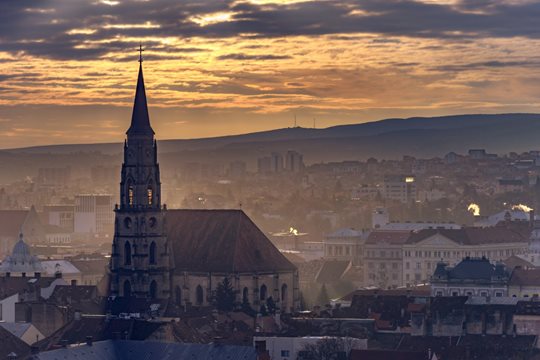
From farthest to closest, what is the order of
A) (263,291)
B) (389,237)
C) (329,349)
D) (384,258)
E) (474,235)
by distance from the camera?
(389,237) → (384,258) → (474,235) → (263,291) → (329,349)

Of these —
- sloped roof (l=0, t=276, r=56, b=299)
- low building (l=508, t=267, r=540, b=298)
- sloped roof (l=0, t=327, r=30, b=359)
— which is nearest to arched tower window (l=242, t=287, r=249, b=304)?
Answer: sloped roof (l=0, t=276, r=56, b=299)

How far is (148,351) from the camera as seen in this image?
9744cm

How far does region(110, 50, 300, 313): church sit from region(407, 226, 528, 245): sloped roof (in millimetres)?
45458

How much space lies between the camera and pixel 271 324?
11362 cm

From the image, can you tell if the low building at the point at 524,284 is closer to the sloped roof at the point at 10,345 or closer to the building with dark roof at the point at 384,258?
the building with dark roof at the point at 384,258

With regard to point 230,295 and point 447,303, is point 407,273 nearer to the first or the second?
point 230,295

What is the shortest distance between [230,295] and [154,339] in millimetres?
24419

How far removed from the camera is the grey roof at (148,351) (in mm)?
94375

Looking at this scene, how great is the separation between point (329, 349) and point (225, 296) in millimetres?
30606

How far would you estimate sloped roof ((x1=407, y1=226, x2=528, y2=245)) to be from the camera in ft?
586

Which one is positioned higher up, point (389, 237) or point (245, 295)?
point (389, 237)

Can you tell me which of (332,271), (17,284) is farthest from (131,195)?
(332,271)

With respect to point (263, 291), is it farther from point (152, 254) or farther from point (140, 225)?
point (140, 225)

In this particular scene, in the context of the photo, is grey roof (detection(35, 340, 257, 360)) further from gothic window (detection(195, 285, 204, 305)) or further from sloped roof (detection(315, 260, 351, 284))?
sloped roof (detection(315, 260, 351, 284))
